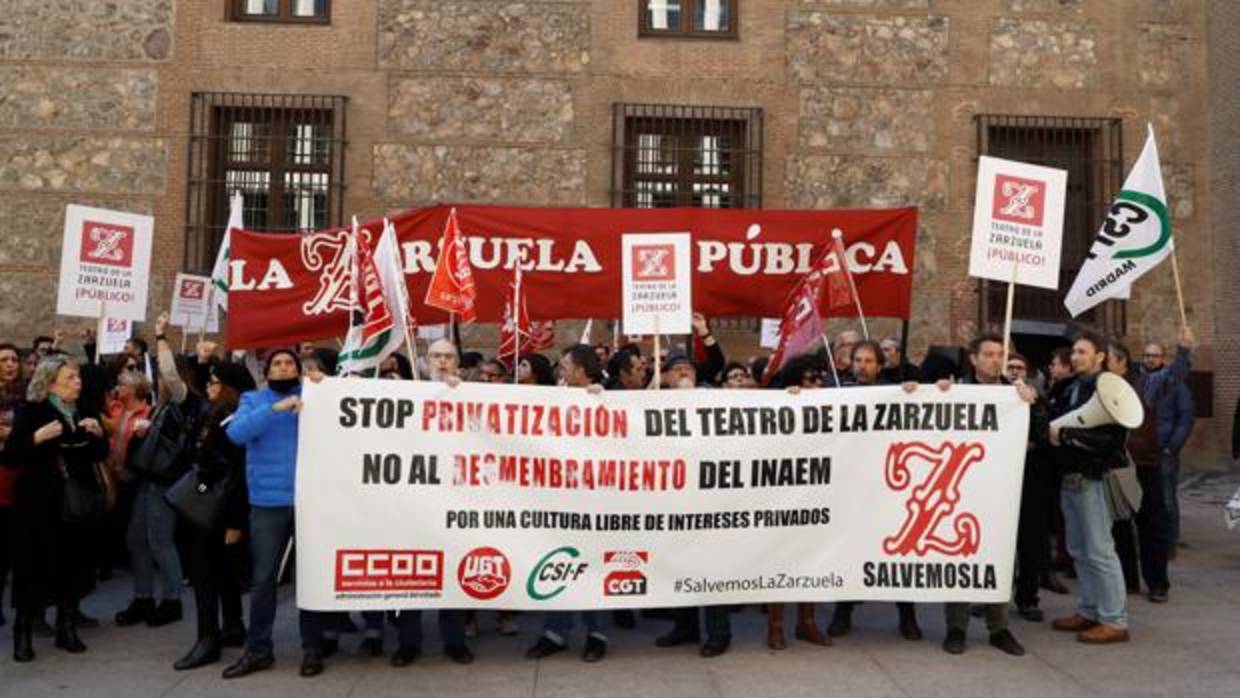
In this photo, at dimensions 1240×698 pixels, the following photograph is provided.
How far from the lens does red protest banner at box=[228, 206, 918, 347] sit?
8359 millimetres

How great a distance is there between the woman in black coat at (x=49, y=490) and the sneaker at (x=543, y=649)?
9.39ft

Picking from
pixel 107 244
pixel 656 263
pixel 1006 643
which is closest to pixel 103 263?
pixel 107 244

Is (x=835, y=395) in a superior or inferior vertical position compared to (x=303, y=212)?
inferior

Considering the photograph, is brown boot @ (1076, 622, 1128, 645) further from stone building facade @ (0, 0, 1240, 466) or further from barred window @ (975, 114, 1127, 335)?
barred window @ (975, 114, 1127, 335)

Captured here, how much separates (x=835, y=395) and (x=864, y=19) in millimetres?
10073

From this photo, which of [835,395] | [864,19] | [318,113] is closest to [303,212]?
[318,113]

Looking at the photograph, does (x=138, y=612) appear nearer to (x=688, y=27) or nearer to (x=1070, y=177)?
(x=688, y=27)

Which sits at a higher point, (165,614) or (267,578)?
(267,578)

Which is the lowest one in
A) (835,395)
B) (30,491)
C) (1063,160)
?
(30,491)

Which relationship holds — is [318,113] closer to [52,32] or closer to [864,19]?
[52,32]

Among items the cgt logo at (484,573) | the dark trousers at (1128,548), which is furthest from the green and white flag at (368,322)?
the dark trousers at (1128,548)

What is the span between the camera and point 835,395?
274 inches

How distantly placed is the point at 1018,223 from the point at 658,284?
2.48m

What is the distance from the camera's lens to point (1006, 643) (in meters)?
6.94
